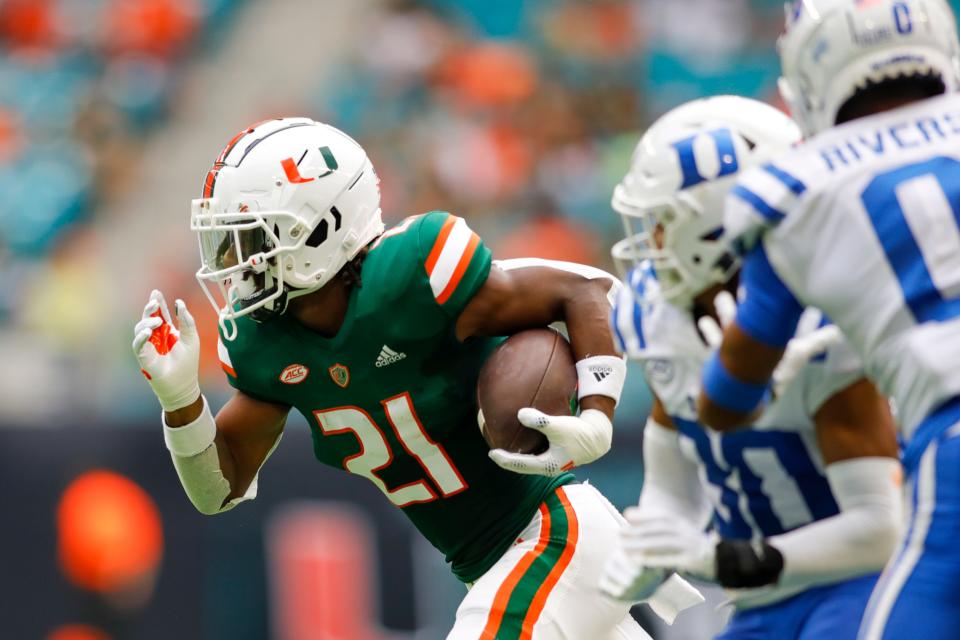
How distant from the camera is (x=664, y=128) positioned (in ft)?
9.32

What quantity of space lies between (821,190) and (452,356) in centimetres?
135

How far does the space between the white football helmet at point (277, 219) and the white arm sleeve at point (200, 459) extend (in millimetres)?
252

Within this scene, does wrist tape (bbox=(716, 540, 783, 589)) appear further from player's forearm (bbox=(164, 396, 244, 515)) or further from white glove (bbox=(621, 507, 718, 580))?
player's forearm (bbox=(164, 396, 244, 515))

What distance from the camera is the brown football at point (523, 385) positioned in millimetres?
3311

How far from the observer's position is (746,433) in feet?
9.03

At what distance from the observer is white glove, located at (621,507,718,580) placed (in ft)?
8.57

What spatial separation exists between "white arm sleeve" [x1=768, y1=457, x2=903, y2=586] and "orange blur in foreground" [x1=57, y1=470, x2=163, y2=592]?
12.2 ft

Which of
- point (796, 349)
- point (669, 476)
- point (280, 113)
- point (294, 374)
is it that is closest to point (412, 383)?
point (294, 374)

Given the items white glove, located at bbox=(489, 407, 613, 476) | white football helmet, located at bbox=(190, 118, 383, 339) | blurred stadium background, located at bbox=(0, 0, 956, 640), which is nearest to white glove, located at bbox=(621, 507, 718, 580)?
white glove, located at bbox=(489, 407, 613, 476)

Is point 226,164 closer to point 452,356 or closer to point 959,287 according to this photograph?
point 452,356

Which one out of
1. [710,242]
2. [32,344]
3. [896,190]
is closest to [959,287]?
[896,190]

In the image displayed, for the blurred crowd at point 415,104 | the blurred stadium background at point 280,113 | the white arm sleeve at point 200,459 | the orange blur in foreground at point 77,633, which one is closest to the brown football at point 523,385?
the white arm sleeve at point 200,459

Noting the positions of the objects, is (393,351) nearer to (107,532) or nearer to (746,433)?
(746,433)

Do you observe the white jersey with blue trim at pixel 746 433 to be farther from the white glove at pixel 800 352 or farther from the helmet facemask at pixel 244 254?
the helmet facemask at pixel 244 254
